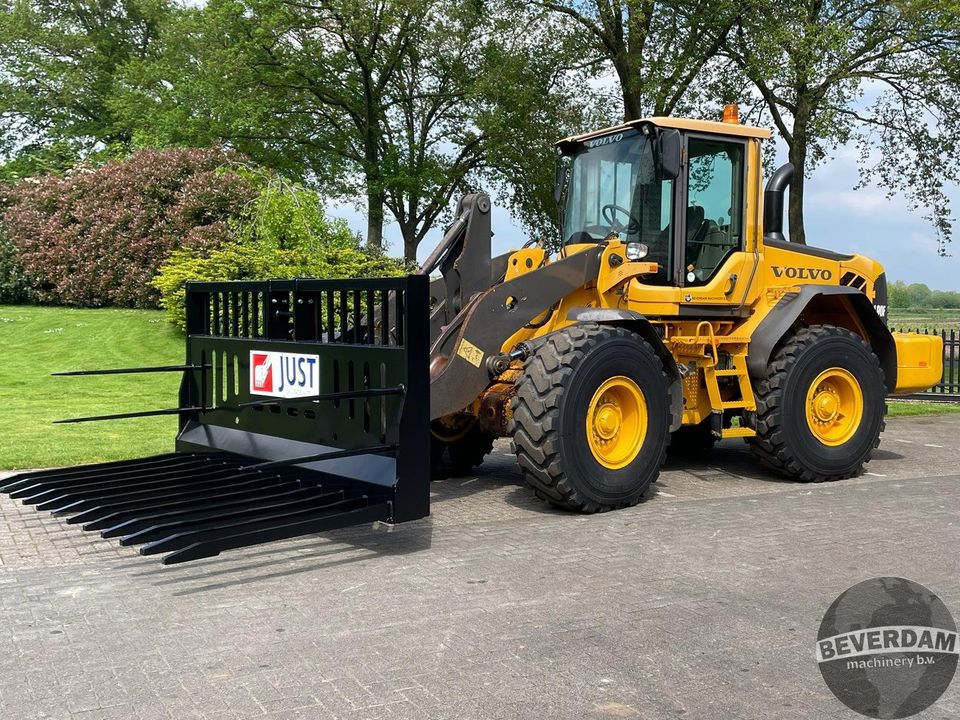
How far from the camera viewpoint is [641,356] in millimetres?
7605

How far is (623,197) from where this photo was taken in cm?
868

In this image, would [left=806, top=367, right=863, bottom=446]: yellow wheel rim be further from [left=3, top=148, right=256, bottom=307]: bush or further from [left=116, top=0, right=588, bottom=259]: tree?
[left=116, top=0, right=588, bottom=259]: tree

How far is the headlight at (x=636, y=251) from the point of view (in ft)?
27.5

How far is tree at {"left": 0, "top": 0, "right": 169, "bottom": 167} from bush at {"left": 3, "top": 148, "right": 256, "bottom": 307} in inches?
621

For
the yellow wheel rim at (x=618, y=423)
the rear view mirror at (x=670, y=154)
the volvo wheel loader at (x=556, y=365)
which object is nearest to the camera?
the volvo wheel loader at (x=556, y=365)

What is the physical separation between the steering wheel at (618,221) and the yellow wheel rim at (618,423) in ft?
5.40

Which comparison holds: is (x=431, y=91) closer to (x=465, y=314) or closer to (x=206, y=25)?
(x=206, y=25)

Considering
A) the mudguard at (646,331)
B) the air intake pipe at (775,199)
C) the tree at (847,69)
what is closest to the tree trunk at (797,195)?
the tree at (847,69)

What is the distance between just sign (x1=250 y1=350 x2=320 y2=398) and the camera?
692 centimetres

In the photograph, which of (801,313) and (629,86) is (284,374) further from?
(629,86)

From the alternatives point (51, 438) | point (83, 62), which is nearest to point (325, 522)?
point (51, 438)

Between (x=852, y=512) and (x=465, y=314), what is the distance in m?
3.24

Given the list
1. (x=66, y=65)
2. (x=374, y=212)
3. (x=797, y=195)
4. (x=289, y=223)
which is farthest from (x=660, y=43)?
(x=66, y=65)

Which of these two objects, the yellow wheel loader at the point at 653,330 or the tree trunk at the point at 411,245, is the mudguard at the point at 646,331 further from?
the tree trunk at the point at 411,245
